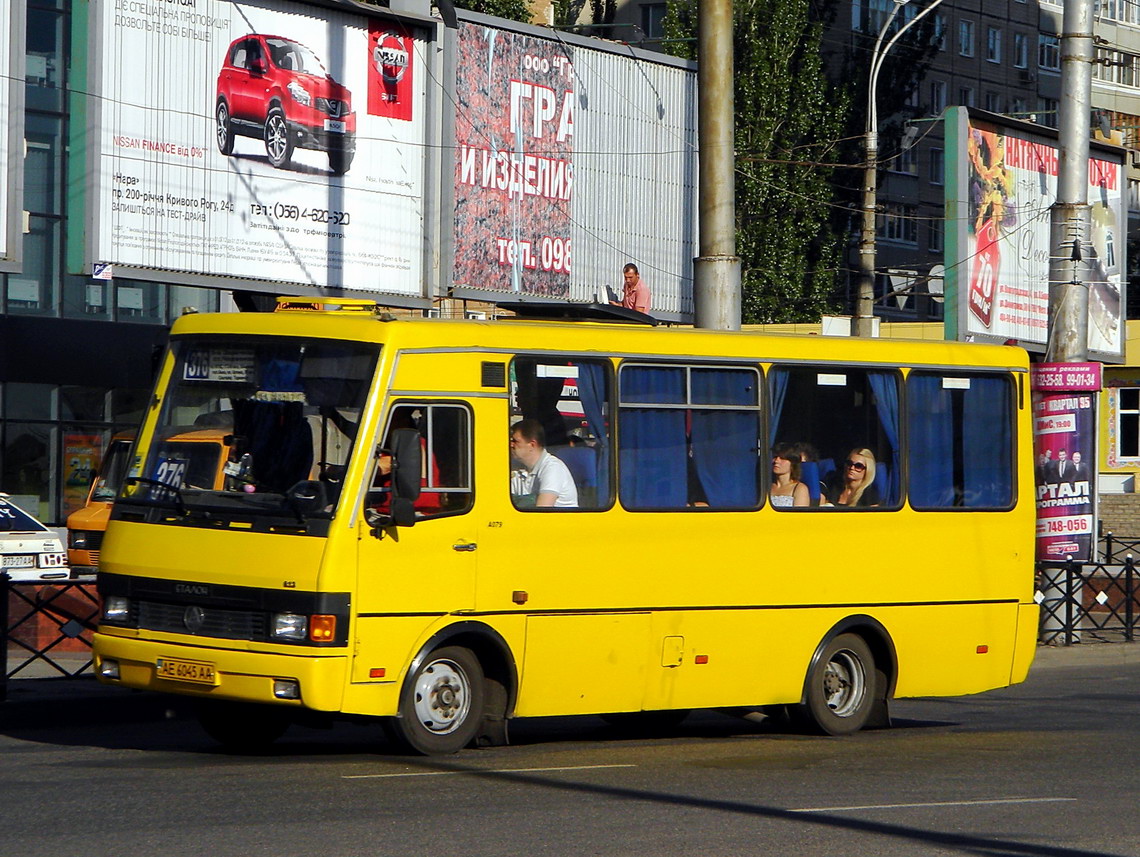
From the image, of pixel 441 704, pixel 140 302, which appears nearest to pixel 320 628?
pixel 441 704

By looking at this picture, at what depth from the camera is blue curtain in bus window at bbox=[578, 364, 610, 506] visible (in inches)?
454

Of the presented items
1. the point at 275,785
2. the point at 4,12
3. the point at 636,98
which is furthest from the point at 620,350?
the point at 636,98

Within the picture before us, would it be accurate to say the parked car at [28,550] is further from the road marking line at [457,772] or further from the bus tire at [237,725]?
the road marking line at [457,772]

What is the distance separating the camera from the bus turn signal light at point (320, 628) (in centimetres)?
1003

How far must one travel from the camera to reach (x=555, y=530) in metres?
11.3

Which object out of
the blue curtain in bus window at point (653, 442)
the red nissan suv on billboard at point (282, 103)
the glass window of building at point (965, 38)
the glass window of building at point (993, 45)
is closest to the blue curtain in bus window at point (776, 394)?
the blue curtain in bus window at point (653, 442)

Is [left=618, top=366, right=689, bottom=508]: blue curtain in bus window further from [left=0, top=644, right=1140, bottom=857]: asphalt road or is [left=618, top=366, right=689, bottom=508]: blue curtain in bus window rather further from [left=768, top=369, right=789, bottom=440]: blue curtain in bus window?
[left=0, top=644, right=1140, bottom=857]: asphalt road

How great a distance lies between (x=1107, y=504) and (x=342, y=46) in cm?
3023

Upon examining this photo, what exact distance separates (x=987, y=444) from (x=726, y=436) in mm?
2546

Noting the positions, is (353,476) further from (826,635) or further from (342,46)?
(342,46)

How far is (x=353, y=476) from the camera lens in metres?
10.3

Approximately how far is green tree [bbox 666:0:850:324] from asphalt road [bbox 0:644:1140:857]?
3652 cm

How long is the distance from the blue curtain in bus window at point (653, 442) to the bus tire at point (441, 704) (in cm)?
159

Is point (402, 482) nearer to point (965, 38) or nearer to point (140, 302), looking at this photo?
point (140, 302)
